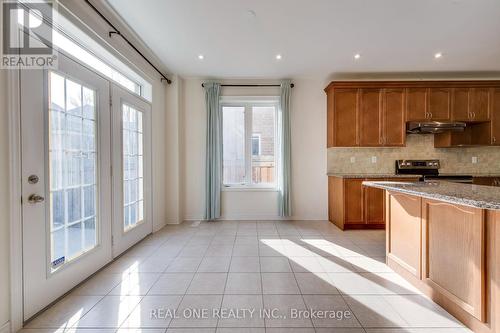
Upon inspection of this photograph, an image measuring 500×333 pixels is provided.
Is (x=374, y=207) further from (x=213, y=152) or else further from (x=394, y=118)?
(x=213, y=152)

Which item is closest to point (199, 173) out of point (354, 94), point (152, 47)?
point (152, 47)

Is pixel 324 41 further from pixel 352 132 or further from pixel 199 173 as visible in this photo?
pixel 199 173

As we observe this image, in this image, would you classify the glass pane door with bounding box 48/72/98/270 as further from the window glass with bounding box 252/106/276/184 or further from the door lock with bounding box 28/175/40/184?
the window glass with bounding box 252/106/276/184

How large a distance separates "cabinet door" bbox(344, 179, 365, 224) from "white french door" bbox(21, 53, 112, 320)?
3.47 metres

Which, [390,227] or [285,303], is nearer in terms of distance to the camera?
[285,303]

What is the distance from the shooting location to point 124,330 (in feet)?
5.23

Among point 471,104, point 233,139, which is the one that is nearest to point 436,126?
point 471,104

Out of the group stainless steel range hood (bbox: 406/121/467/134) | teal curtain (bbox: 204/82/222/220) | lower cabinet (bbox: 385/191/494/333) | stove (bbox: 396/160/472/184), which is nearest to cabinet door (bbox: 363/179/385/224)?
stove (bbox: 396/160/472/184)

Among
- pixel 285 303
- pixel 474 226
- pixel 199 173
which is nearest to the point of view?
pixel 474 226

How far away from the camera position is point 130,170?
3.13 meters

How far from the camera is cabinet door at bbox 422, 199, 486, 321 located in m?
1.50

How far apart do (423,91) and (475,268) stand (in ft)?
11.7

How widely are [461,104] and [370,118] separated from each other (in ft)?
5.34

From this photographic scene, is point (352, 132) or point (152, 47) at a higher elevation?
point (152, 47)
